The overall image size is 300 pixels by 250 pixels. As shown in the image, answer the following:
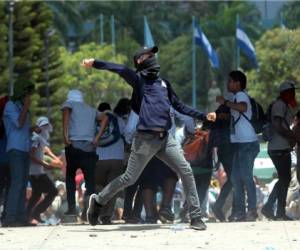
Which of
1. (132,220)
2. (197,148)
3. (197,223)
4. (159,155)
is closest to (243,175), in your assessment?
(197,148)

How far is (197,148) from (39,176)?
83.9 inches

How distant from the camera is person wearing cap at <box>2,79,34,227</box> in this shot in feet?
41.1

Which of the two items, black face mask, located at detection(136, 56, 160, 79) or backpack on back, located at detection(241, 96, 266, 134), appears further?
backpack on back, located at detection(241, 96, 266, 134)

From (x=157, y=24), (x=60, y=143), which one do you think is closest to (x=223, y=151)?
(x=60, y=143)

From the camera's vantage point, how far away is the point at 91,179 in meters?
12.8

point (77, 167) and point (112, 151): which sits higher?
point (112, 151)

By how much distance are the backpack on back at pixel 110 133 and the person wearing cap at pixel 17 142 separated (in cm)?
97

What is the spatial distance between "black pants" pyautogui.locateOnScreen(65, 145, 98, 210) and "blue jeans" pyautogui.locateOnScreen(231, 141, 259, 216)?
5.73ft

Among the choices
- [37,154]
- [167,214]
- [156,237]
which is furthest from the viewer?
[37,154]

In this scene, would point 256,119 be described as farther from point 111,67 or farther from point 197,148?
point 111,67

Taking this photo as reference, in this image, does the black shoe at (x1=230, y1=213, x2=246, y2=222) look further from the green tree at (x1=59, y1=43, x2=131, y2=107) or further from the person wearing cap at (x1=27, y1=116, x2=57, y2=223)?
the green tree at (x1=59, y1=43, x2=131, y2=107)

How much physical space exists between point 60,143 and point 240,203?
3309 centimetres

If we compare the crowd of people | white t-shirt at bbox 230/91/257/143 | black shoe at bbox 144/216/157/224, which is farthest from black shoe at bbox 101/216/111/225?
white t-shirt at bbox 230/91/257/143

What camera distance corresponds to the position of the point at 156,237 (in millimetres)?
10438
